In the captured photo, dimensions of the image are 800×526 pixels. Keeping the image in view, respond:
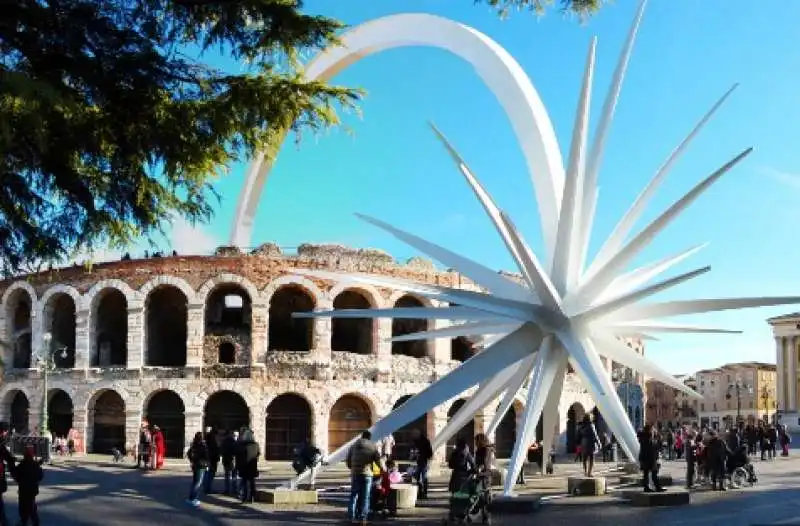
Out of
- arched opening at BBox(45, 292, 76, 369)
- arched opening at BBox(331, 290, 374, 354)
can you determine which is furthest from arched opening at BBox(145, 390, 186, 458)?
arched opening at BBox(331, 290, 374, 354)

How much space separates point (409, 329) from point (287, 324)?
5470mm

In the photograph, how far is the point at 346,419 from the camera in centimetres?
3653

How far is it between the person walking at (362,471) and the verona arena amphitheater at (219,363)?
840 inches

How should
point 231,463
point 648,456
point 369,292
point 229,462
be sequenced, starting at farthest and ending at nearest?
point 369,292 → point 231,463 → point 229,462 → point 648,456

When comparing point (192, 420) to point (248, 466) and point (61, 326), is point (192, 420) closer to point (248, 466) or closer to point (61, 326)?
point (61, 326)

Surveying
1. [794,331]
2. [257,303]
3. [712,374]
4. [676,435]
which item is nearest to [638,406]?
[676,435]

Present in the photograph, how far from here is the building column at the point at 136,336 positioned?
115 feet

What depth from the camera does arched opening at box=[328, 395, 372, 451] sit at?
36.2 meters

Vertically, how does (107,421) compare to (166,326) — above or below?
below

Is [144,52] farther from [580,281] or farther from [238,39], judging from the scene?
[580,281]

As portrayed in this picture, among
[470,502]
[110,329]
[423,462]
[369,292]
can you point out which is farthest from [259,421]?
[470,502]

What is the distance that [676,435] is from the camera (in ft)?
121

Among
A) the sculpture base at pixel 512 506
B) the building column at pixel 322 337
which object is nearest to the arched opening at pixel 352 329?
the building column at pixel 322 337

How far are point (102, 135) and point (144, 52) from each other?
994mm
